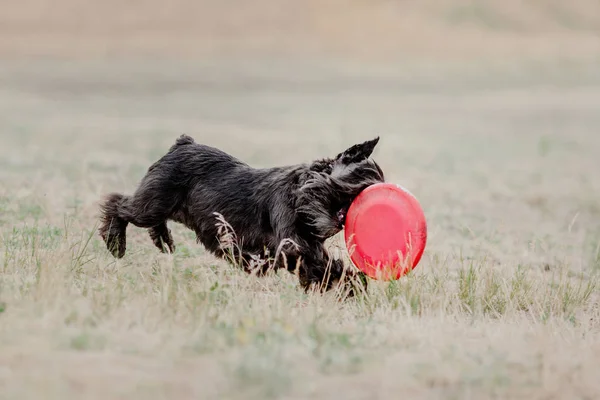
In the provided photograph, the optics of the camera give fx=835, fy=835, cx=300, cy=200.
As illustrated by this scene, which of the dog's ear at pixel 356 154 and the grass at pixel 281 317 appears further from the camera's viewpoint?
the dog's ear at pixel 356 154

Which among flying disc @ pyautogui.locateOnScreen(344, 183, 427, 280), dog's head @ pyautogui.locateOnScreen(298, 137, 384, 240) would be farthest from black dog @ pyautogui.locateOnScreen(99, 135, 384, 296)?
flying disc @ pyautogui.locateOnScreen(344, 183, 427, 280)

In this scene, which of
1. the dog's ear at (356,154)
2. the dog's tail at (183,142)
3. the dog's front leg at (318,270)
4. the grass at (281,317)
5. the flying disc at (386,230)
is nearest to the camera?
the grass at (281,317)

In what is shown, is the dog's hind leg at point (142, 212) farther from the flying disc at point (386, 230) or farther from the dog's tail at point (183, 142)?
the flying disc at point (386, 230)

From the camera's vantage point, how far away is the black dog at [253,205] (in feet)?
22.0

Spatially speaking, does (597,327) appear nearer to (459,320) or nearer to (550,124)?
(459,320)

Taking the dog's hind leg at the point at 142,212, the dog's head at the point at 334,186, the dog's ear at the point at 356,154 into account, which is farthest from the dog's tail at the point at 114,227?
the dog's ear at the point at 356,154

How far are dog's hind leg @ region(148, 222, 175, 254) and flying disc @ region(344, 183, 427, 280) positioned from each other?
90.9 inches

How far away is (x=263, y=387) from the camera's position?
418 centimetres

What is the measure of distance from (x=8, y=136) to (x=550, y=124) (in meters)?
19.3

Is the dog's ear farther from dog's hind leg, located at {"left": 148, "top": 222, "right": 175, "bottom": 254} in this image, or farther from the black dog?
dog's hind leg, located at {"left": 148, "top": 222, "right": 175, "bottom": 254}

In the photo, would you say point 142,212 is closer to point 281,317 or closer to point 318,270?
point 318,270

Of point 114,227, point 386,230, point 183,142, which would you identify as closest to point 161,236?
point 114,227

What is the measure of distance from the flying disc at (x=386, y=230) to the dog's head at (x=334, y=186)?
0.45ft

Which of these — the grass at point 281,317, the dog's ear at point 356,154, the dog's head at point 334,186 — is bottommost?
the grass at point 281,317
